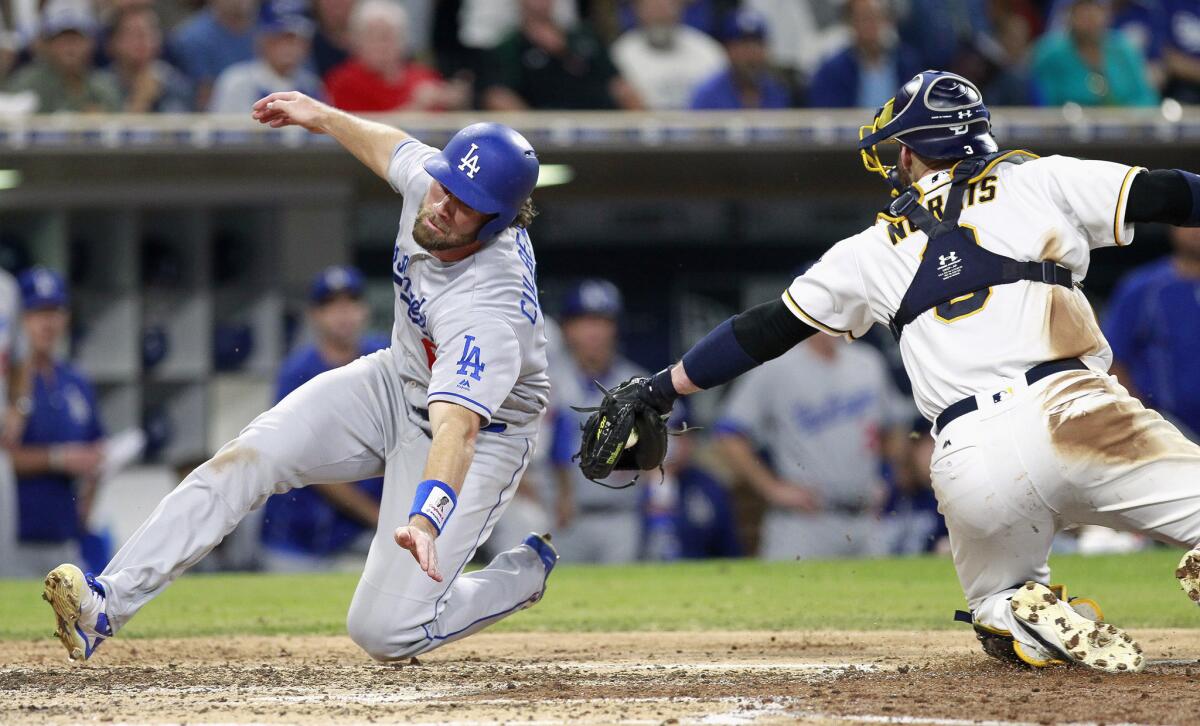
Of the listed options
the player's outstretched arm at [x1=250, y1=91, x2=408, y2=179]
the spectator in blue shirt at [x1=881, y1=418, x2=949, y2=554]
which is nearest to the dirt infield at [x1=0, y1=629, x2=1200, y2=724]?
the player's outstretched arm at [x1=250, y1=91, x2=408, y2=179]

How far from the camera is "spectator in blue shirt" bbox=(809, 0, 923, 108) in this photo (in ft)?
30.3

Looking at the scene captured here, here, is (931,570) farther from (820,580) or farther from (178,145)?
(178,145)

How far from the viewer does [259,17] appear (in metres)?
9.42

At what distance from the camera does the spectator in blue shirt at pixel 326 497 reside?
306 inches

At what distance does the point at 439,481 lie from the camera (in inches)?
154

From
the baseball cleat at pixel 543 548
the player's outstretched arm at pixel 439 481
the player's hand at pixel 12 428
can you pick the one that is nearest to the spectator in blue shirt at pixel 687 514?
the player's hand at pixel 12 428

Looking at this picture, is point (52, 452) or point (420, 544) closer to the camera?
point (420, 544)

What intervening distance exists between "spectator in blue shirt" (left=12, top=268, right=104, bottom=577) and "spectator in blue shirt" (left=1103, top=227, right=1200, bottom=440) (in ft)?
17.0

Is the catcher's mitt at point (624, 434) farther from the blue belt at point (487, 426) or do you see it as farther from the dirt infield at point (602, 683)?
the dirt infield at point (602, 683)

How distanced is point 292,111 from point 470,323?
1015 millimetres

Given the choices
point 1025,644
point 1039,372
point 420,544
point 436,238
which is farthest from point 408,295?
point 1025,644

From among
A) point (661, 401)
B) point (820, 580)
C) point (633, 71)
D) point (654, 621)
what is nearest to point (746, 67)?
point (633, 71)

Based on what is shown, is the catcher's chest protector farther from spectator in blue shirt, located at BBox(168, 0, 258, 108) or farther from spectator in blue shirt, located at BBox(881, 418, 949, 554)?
spectator in blue shirt, located at BBox(168, 0, 258, 108)

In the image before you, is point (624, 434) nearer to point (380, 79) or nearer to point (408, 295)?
point (408, 295)
